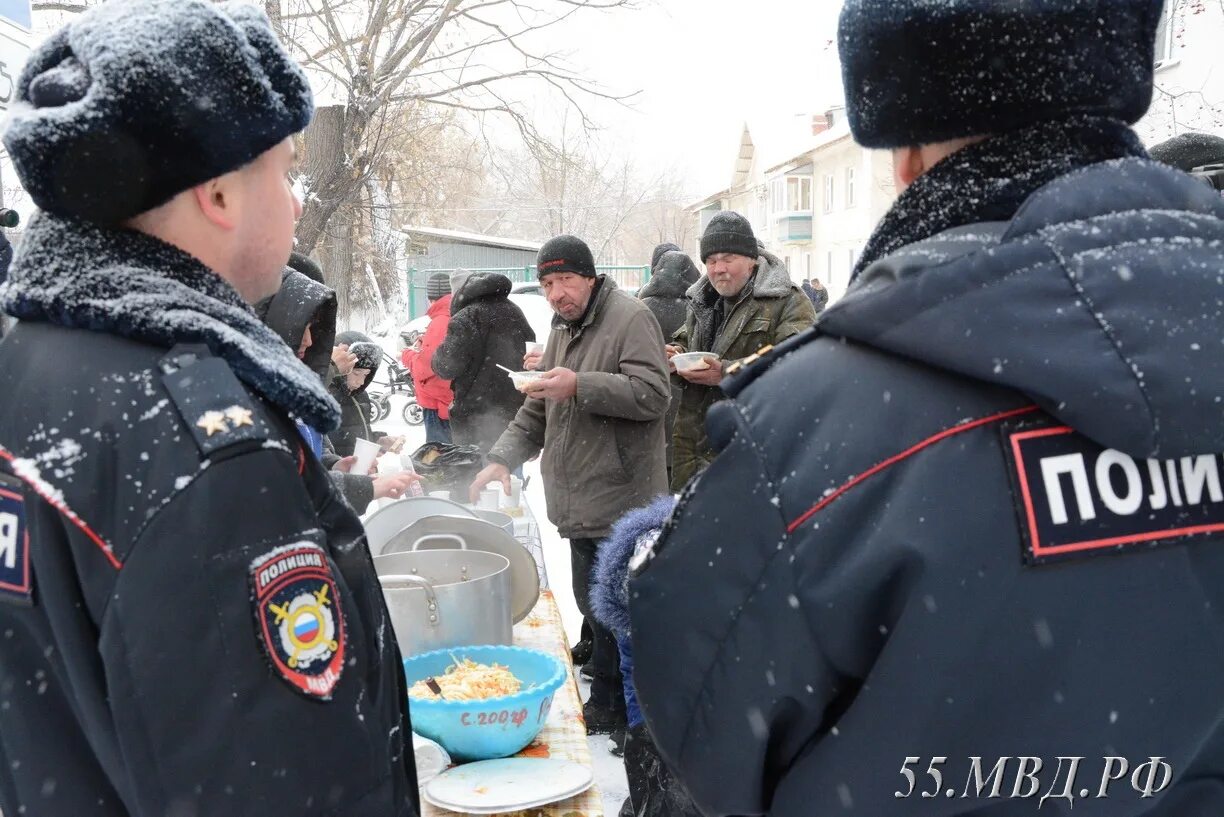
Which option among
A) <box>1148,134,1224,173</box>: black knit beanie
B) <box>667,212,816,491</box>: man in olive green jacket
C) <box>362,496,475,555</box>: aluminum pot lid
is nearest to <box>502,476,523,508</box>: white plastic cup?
<box>667,212,816,491</box>: man in olive green jacket

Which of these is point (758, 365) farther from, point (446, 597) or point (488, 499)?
point (488, 499)

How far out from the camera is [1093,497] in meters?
0.96

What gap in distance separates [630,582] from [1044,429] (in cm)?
51

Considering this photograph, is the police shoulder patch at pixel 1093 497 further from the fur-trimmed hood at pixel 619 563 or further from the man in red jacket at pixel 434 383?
the man in red jacket at pixel 434 383

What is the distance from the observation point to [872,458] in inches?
39.8

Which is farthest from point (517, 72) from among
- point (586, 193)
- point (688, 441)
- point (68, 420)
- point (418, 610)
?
point (586, 193)

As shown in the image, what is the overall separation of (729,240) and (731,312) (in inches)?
14.7

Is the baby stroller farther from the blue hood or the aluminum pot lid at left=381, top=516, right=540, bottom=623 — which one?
the blue hood

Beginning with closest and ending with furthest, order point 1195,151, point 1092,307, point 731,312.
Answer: point 1092,307 < point 1195,151 < point 731,312

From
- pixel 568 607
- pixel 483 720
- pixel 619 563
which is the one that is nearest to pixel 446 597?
pixel 483 720

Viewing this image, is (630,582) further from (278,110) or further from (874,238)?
(278,110)

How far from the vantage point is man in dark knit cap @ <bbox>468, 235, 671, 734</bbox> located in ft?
14.2

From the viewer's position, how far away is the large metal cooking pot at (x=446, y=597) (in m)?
2.27

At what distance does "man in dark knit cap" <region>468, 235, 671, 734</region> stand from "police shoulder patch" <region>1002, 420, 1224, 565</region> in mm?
3333
